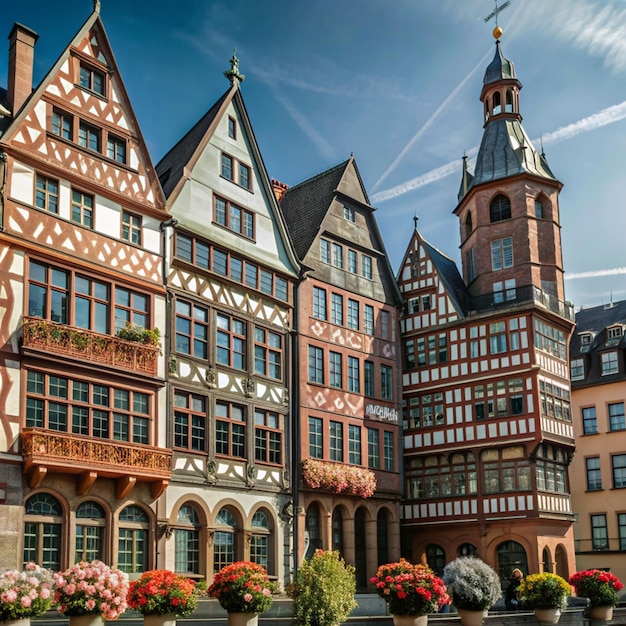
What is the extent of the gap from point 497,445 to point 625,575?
508 inches

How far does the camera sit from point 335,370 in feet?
116

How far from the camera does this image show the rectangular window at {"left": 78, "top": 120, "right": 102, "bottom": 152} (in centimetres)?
2711

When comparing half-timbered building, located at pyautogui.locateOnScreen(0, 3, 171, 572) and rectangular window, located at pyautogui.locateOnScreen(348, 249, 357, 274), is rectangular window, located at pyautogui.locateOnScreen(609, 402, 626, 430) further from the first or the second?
half-timbered building, located at pyautogui.locateOnScreen(0, 3, 171, 572)

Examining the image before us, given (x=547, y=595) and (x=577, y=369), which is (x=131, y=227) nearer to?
(x=547, y=595)

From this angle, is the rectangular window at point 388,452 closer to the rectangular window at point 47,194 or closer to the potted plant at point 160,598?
the rectangular window at point 47,194

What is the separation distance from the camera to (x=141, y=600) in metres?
17.2

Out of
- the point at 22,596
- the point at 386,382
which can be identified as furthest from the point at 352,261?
the point at 22,596

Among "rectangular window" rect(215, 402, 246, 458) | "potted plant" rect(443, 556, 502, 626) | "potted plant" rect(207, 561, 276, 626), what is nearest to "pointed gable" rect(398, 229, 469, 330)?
"rectangular window" rect(215, 402, 246, 458)

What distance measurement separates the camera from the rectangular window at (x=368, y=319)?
124 ft

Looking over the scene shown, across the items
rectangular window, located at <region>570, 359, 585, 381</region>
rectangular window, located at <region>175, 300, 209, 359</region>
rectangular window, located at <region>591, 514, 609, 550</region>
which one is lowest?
rectangular window, located at <region>591, 514, 609, 550</region>

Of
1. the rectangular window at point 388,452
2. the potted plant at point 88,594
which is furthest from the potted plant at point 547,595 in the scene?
the rectangular window at point 388,452

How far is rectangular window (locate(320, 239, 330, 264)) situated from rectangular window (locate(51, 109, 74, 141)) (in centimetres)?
1199

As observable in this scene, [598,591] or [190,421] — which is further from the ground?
[190,421]

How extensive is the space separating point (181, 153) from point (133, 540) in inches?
512
